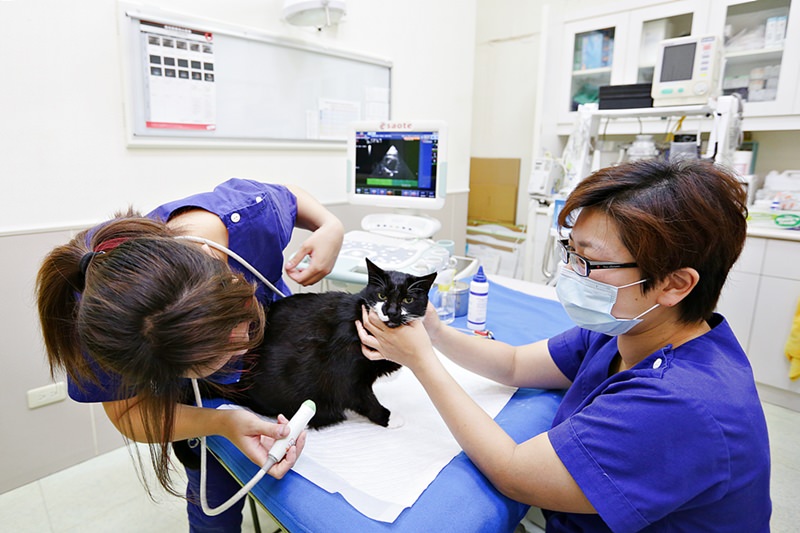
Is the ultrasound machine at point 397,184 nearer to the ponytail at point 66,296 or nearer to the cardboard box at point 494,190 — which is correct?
the ponytail at point 66,296

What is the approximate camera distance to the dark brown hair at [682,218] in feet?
2.27

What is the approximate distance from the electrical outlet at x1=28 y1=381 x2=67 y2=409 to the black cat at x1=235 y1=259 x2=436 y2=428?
125 centimetres

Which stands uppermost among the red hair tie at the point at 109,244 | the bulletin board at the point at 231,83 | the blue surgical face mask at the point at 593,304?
the bulletin board at the point at 231,83

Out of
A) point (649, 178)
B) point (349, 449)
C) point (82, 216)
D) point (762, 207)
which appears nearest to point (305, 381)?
point (349, 449)

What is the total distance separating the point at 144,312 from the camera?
1.85ft

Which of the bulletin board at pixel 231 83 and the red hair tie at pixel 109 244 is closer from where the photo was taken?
the red hair tie at pixel 109 244

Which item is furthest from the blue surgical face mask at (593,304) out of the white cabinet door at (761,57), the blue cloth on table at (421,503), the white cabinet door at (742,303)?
the white cabinet door at (761,57)

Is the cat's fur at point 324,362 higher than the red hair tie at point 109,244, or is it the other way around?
the red hair tie at point 109,244

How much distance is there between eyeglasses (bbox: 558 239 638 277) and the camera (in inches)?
29.8

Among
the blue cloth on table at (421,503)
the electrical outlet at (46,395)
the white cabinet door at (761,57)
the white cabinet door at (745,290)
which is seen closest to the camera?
the blue cloth on table at (421,503)

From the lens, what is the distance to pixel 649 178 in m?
0.73

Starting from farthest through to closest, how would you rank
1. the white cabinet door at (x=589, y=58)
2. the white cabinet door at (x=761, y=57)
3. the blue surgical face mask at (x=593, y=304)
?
the white cabinet door at (x=589, y=58), the white cabinet door at (x=761, y=57), the blue surgical face mask at (x=593, y=304)

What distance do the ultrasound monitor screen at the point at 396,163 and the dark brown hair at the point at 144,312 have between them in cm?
144

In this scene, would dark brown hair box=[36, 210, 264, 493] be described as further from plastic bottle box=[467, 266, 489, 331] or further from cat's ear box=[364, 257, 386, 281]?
plastic bottle box=[467, 266, 489, 331]
